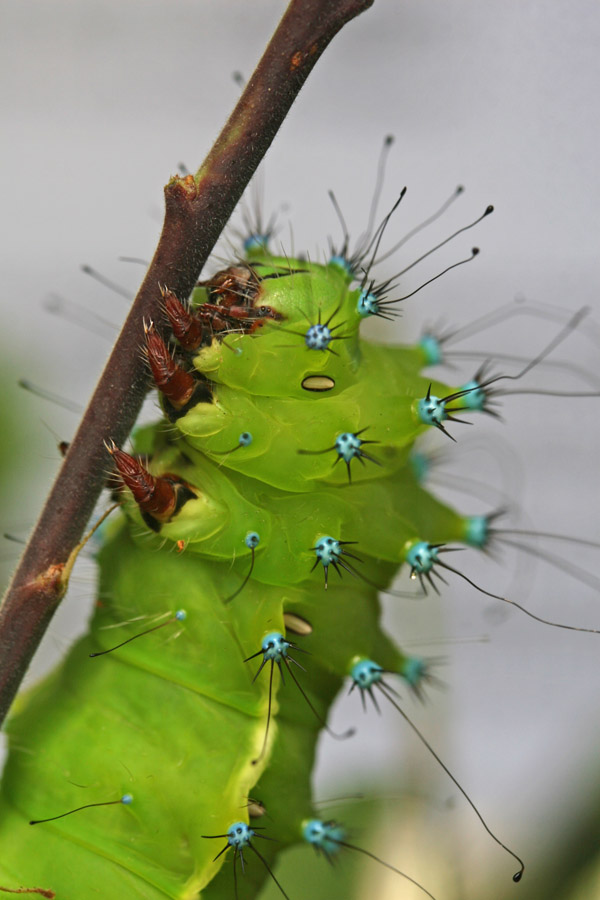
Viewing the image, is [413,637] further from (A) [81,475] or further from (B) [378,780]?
(A) [81,475]

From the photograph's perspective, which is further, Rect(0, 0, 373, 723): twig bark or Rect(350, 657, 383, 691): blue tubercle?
Rect(350, 657, 383, 691): blue tubercle

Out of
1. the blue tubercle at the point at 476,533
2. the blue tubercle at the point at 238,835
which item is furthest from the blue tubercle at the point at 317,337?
the blue tubercle at the point at 238,835

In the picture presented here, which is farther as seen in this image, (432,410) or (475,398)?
(475,398)

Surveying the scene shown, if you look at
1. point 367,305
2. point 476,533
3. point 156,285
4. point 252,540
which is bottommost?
point 252,540

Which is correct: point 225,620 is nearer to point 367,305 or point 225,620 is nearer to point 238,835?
point 238,835

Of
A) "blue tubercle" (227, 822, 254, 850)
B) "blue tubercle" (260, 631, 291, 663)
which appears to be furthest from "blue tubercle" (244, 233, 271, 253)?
"blue tubercle" (227, 822, 254, 850)

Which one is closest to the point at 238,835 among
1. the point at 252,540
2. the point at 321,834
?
the point at 321,834

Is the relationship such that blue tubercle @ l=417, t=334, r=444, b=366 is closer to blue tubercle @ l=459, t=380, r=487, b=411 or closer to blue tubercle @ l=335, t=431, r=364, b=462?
blue tubercle @ l=459, t=380, r=487, b=411

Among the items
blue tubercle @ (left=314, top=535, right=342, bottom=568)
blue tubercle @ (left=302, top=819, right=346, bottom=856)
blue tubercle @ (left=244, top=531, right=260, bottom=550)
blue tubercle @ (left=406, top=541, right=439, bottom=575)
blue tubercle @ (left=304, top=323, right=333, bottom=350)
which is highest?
blue tubercle @ (left=304, top=323, right=333, bottom=350)
